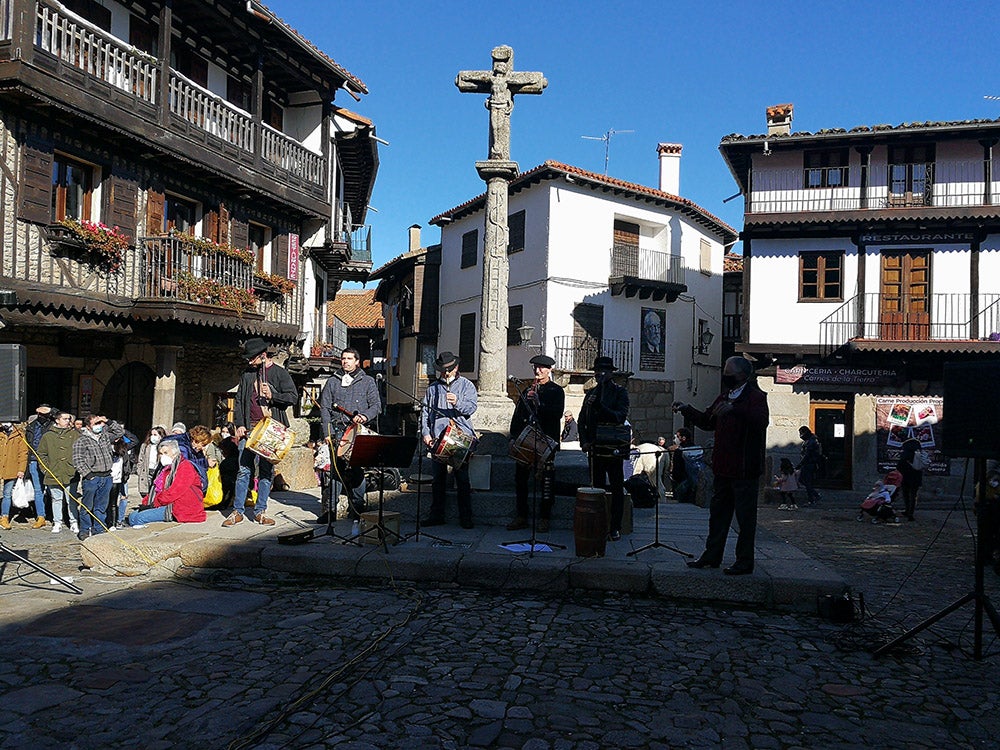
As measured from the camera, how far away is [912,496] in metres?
13.7

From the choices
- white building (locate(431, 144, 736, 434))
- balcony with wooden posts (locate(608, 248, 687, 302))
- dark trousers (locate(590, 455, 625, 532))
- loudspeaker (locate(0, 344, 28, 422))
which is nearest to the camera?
loudspeaker (locate(0, 344, 28, 422))

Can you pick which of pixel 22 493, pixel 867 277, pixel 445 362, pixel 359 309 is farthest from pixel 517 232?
pixel 359 309

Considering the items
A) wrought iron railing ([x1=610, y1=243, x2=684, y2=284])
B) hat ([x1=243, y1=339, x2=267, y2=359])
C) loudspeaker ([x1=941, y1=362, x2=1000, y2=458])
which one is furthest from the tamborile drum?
wrought iron railing ([x1=610, y1=243, x2=684, y2=284])

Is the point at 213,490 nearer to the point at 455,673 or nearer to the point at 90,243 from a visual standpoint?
the point at 90,243

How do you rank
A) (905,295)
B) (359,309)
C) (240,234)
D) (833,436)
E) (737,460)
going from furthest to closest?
(359,309), (833,436), (905,295), (240,234), (737,460)

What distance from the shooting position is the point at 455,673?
4.14 metres

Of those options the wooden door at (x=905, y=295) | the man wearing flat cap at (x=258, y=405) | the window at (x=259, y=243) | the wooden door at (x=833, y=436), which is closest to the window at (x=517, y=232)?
the window at (x=259, y=243)

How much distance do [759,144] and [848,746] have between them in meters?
19.0

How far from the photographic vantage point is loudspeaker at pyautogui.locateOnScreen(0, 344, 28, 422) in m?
5.89

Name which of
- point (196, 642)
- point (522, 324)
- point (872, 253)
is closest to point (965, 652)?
point (196, 642)

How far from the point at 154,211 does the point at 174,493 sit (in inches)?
304

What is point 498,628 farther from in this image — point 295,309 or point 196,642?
point 295,309

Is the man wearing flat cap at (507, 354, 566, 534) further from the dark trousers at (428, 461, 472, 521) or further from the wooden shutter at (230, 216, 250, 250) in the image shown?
the wooden shutter at (230, 216, 250, 250)

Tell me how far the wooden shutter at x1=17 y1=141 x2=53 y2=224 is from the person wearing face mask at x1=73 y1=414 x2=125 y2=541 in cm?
443
